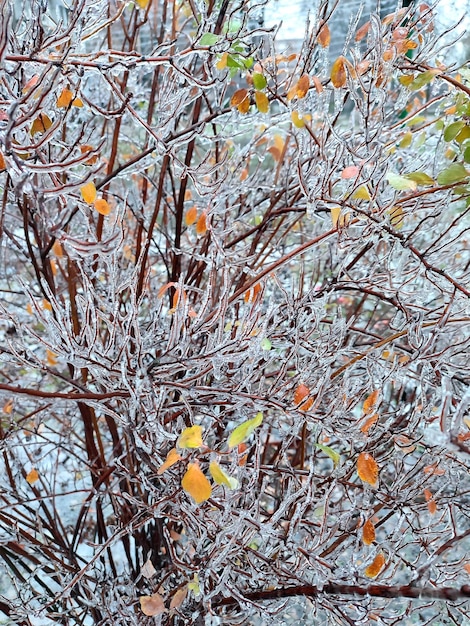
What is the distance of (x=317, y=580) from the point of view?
2.94 ft

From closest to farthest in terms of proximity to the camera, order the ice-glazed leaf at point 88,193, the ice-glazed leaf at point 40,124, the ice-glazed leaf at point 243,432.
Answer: the ice-glazed leaf at point 243,432 → the ice-glazed leaf at point 88,193 → the ice-glazed leaf at point 40,124

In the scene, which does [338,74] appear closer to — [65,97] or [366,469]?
[65,97]

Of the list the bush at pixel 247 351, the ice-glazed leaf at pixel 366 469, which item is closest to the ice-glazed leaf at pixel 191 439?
the bush at pixel 247 351

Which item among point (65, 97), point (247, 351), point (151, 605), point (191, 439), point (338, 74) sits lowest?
point (151, 605)

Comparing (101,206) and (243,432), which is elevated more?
(101,206)

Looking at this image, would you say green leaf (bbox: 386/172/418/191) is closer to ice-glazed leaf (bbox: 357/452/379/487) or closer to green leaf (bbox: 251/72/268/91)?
green leaf (bbox: 251/72/268/91)

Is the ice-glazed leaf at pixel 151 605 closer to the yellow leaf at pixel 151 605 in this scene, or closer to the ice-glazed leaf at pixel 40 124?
the yellow leaf at pixel 151 605

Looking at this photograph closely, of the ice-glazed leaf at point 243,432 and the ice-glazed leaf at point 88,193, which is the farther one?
the ice-glazed leaf at point 88,193

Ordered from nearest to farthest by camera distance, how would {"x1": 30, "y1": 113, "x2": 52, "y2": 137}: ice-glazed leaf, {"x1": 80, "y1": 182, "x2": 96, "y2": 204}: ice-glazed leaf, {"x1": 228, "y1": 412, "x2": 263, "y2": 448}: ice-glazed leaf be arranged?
{"x1": 228, "y1": 412, "x2": 263, "y2": 448}: ice-glazed leaf
{"x1": 80, "y1": 182, "x2": 96, "y2": 204}: ice-glazed leaf
{"x1": 30, "y1": 113, "x2": 52, "y2": 137}: ice-glazed leaf

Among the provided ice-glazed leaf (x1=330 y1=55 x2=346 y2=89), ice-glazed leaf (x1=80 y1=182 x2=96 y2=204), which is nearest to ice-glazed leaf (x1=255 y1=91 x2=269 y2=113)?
ice-glazed leaf (x1=330 y1=55 x2=346 y2=89)

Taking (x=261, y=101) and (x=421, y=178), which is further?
(x=261, y=101)

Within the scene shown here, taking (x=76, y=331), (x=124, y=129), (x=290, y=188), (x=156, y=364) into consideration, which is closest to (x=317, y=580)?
(x=156, y=364)

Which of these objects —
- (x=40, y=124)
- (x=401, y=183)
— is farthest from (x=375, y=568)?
(x=40, y=124)

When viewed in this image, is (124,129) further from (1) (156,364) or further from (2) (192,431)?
(2) (192,431)
